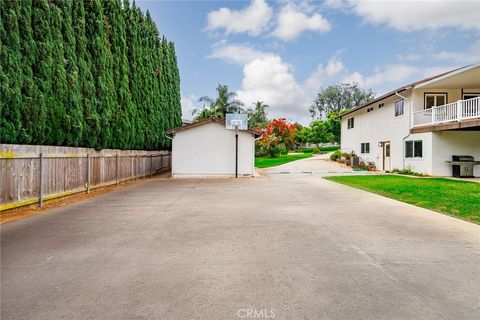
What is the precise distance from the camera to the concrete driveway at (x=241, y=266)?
9.25ft

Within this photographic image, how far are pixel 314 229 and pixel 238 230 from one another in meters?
1.49

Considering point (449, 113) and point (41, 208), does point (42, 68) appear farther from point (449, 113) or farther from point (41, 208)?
point (449, 113)

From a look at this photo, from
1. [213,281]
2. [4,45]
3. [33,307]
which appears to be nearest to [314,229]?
[213,281]

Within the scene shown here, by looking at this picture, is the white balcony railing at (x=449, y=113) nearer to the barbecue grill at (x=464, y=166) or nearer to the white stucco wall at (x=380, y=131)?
the white stucco wall at (x=380, y=131)

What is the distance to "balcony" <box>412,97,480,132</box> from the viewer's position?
47.8 ft

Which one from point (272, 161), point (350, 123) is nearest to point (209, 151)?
point (272, 161)

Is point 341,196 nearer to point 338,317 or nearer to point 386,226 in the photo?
point 386,226

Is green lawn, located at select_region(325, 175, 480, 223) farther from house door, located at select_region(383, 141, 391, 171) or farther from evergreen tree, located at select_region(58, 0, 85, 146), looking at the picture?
evergreen tree, located at select_region(58, 0, 85, 146)

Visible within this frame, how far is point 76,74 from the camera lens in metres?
10.3

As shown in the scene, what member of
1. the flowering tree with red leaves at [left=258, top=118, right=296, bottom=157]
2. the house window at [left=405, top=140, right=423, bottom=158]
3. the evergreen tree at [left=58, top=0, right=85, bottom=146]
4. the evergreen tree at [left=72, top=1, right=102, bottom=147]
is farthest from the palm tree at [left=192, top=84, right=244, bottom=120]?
the evergreen tree at [left=58, top=0, right=85, bottom=146]

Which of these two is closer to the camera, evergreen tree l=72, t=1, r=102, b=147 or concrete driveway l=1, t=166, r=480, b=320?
→ concrete driveway l=1, t=166, r=480, b=320

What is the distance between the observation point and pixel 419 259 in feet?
13.6

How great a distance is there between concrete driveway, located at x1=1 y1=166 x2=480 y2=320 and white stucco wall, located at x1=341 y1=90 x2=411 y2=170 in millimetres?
13964

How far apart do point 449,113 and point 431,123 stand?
3.28 ft
